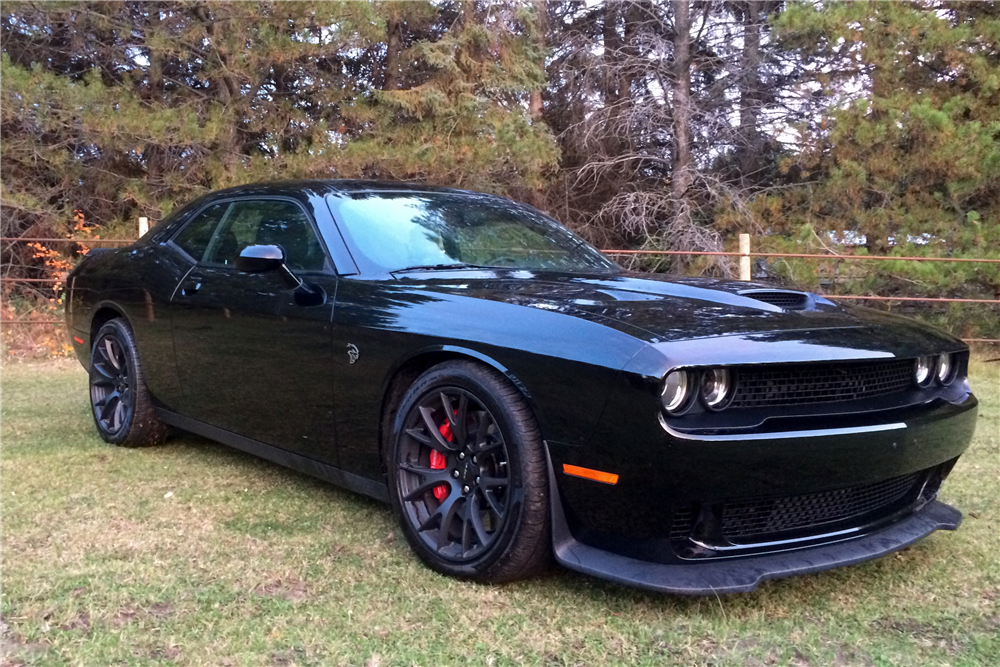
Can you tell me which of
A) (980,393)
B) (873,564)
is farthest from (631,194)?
(873,564)

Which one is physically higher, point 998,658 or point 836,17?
point 836,17

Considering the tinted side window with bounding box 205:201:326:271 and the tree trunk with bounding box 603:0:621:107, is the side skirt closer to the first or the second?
the tinted side window with bounding box 205:201:326:271

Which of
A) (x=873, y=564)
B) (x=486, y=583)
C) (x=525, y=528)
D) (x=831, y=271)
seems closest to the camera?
(x=525, y=528)

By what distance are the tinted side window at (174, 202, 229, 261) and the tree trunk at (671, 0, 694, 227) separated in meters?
9.16

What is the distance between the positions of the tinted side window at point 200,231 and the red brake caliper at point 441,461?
1961 mm

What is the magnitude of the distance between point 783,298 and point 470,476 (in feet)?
4.16

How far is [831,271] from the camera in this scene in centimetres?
1024

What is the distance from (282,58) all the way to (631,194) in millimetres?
5368

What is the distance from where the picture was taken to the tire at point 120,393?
442 cm

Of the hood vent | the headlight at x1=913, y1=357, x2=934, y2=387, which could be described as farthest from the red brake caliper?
the headlight at x1=913, y1=357, x2=934, y2=387

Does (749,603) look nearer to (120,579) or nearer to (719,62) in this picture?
(120,579)

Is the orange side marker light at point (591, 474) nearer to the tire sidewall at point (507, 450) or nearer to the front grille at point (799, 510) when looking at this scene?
the tire sidewall at point (507, 450)

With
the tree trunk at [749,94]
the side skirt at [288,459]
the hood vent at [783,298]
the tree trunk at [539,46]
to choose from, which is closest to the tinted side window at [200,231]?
the side skirt at [288,459]

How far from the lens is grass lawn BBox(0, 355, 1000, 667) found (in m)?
2.26
